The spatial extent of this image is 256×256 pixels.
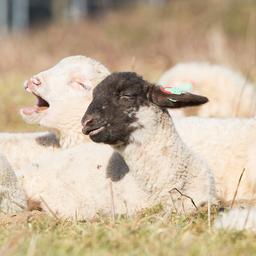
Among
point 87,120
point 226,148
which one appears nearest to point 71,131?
Result: point 226,148

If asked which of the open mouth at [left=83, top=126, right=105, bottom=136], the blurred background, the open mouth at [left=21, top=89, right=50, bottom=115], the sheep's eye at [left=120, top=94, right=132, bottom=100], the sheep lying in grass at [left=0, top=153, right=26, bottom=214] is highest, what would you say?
the sheep's eye at [left=120, top=94, right=132, bottom=100]

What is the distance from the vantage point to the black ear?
21.8 feet

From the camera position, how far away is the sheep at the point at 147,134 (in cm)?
668

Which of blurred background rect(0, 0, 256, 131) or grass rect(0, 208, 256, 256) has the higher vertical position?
grass rect(0, 208, 256, 256)

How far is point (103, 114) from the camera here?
6.70 metres

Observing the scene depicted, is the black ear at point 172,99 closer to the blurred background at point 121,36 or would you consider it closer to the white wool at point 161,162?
the white wool at point 161,162

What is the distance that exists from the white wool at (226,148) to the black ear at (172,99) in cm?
142

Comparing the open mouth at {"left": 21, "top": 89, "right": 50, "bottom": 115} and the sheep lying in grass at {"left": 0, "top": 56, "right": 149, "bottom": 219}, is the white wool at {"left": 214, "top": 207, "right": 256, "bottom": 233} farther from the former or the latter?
the open mouth at {"left": 21, "top": 89, "right": 50, "bottom": 115}

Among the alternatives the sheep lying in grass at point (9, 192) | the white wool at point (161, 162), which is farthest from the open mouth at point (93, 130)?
the sheep lying in grass at point (9, 192)

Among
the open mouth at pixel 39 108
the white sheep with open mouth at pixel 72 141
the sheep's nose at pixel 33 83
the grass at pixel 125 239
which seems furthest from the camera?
the open mouth at pixel 39 108

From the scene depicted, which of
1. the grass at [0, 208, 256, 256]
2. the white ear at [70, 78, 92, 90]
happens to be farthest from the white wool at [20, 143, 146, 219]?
the grass at [0, 208, 256, 256]

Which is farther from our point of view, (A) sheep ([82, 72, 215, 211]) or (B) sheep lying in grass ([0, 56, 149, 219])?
(B) sheep lying in grass ([0, 56, 149, 219])

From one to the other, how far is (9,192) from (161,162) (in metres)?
1.25

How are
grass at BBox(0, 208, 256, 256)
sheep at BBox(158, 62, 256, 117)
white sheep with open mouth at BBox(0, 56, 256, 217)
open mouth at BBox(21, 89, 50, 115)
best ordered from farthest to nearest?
sheep at BBox(158, 62, 256, 117)
open mouth at BBox(21, 89, 50, 115)
white sheep with open mouth at BBox(0, 56, 256, 217)
grass at BBox(0, 208, 256, 256)
